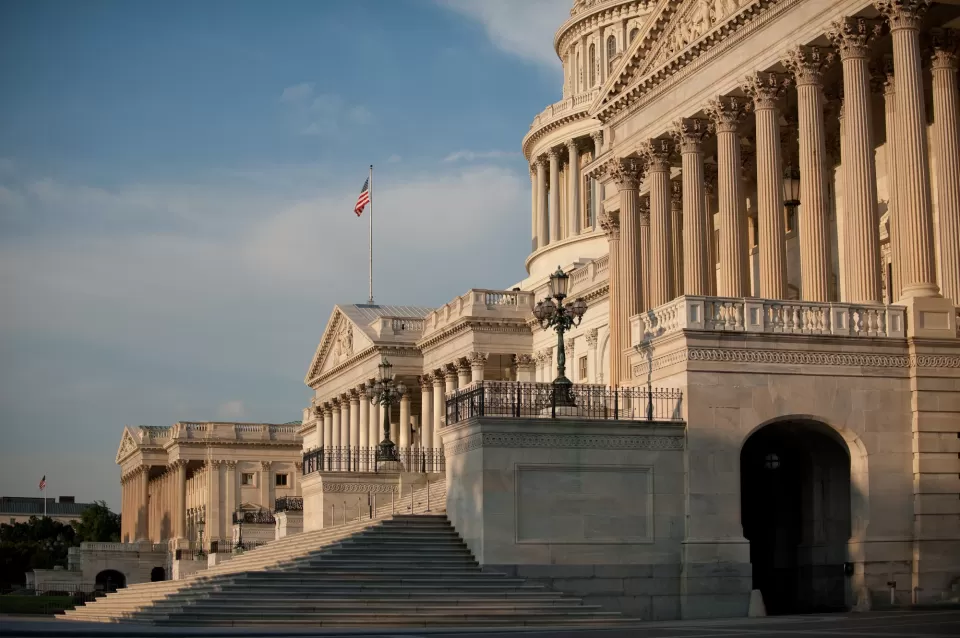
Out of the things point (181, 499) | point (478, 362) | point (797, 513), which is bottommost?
point (797, 513)

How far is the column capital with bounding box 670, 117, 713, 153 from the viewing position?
175ft

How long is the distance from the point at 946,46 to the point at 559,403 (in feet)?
50.1

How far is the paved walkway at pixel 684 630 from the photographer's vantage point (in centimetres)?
Answer: 3180

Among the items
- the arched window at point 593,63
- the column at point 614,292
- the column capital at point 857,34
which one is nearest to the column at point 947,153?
the column capital at point 857,34

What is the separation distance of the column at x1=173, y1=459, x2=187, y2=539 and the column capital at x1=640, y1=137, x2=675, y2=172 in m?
102

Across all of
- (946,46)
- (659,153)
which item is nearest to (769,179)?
(946,46)

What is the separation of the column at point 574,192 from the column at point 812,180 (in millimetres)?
63900

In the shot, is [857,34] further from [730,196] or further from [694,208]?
[694,208]

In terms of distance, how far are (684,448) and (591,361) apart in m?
40.3

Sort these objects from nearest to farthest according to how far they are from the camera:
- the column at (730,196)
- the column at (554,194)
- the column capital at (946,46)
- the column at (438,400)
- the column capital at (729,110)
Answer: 1. the column capital at (946,46)
2. the column at (730,196)
3. the column capital at (729,110)
4. the column at (438,400)
5. the column at (554,194)

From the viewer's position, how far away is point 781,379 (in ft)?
132

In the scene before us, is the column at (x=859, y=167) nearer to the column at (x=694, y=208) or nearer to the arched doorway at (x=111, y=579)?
the column at (x=694, y=208)

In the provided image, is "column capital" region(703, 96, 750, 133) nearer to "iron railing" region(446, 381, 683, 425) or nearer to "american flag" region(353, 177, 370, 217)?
"iron railing" region(446, 381, 683, 425)

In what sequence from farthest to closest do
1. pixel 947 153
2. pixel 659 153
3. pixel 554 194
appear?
pixel 554 194
pixel 659 153
pixel 947 153
